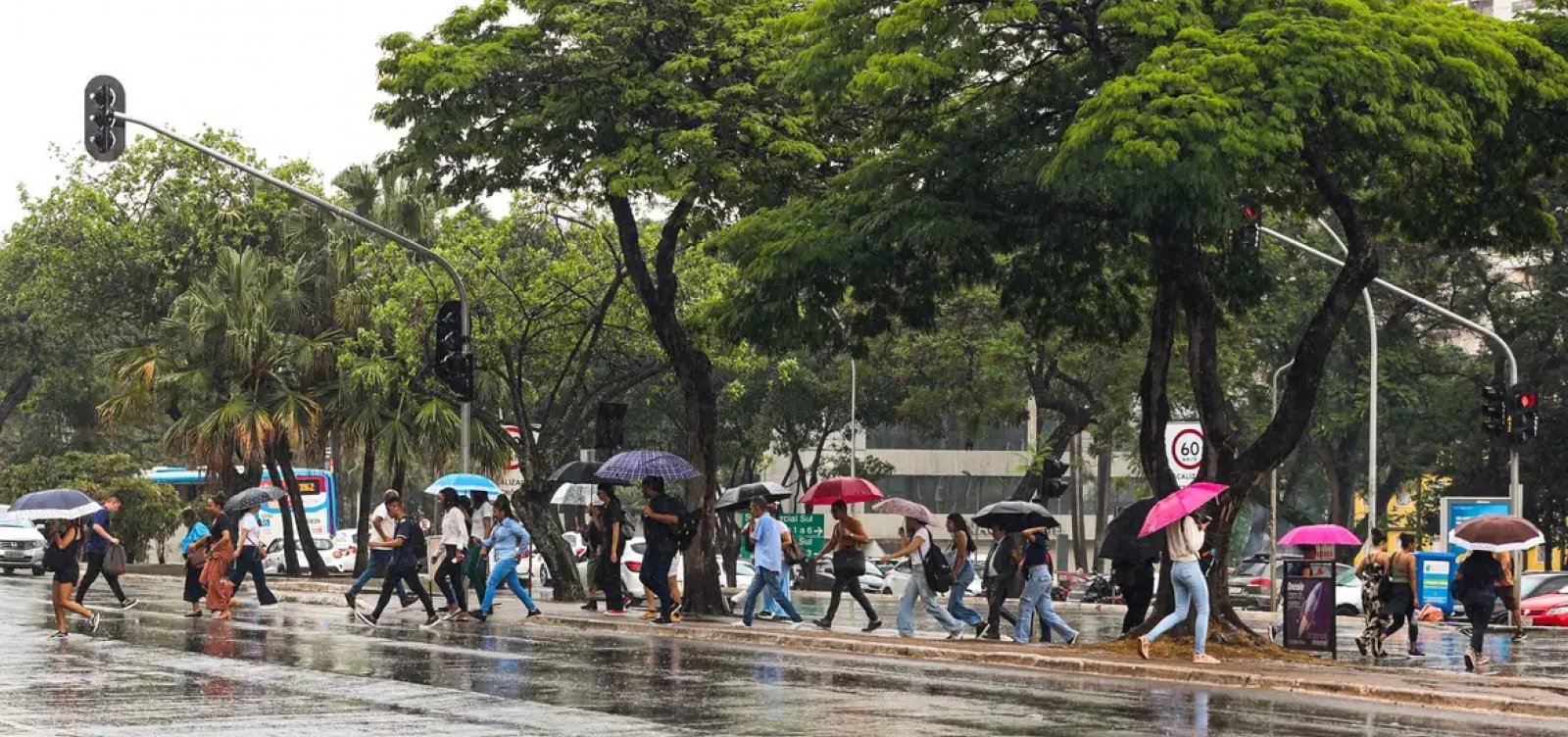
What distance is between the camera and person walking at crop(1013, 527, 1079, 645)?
23.2 meters

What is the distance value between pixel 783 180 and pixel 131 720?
14987 millimetres

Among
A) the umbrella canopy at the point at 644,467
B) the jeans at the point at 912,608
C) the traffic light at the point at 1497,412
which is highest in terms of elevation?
the traffic light at the point at 1497,412

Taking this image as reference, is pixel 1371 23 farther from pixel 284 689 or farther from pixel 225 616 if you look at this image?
pixel 225 616

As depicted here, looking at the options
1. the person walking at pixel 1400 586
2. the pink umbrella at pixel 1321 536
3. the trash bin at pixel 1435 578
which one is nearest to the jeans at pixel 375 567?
the pink umbrella at pixel 1321 536

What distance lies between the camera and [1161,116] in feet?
64.1

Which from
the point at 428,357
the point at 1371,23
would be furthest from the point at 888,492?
the point at 1371,23

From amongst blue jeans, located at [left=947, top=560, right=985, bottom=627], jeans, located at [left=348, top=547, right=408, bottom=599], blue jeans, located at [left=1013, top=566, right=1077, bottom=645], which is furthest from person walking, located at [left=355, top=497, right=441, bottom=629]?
blue jeans, located at [left=1013, top=566, right=1077, bottom=645]

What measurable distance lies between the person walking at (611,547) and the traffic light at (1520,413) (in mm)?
15391

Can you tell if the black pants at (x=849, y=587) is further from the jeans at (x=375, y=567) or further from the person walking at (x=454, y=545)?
the jeans at (x=375, y=567)

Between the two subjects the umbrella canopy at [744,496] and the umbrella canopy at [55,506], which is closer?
the umbrella canopy at [55,506]

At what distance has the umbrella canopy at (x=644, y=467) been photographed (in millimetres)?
28594

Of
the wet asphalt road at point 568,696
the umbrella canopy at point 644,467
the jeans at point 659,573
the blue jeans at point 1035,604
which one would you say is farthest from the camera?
the umbrella canopy at point 644,467

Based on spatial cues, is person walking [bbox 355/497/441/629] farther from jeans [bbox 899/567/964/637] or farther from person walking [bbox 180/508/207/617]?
jeans [bbox 899/567/964/637]

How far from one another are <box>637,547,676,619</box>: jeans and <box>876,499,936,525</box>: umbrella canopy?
2888 mm
